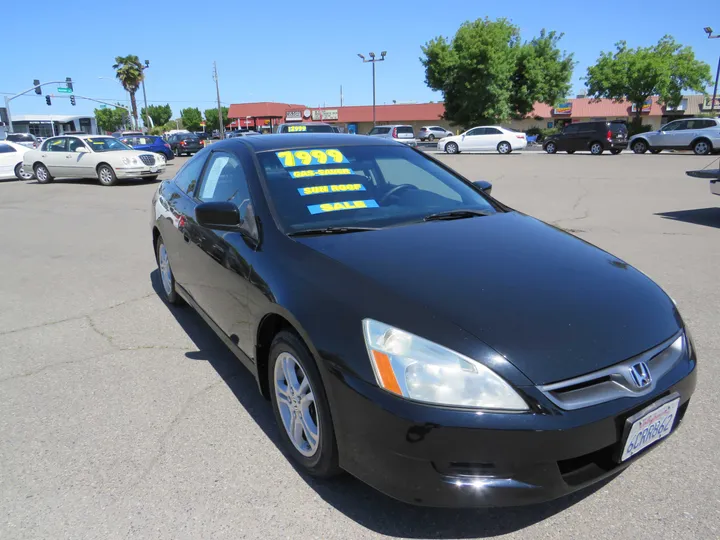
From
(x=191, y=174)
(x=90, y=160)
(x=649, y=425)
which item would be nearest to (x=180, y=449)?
(x=649, y=425)

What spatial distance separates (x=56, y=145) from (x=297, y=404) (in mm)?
17786

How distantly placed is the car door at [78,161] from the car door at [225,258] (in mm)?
14188

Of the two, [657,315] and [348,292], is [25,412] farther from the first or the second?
[657,315]

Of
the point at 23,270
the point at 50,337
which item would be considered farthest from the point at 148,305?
the point at 23,270

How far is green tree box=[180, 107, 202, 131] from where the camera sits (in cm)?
10502

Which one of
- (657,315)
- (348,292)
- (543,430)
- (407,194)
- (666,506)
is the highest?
(407,194)

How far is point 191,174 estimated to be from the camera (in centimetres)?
418

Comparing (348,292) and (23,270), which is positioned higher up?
(348,292)

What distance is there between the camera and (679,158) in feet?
67.9

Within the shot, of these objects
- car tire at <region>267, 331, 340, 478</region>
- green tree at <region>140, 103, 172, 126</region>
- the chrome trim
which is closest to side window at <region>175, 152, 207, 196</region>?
car tire at <region>267, 331, 340, 478</region>

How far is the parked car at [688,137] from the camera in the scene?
2184 cm

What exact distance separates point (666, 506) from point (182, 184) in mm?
3869

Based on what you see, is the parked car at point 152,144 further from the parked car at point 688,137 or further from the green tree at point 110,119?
the green tree at point 110,119

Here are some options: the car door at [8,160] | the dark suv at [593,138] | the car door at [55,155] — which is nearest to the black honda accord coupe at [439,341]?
the car door at [55,155]
